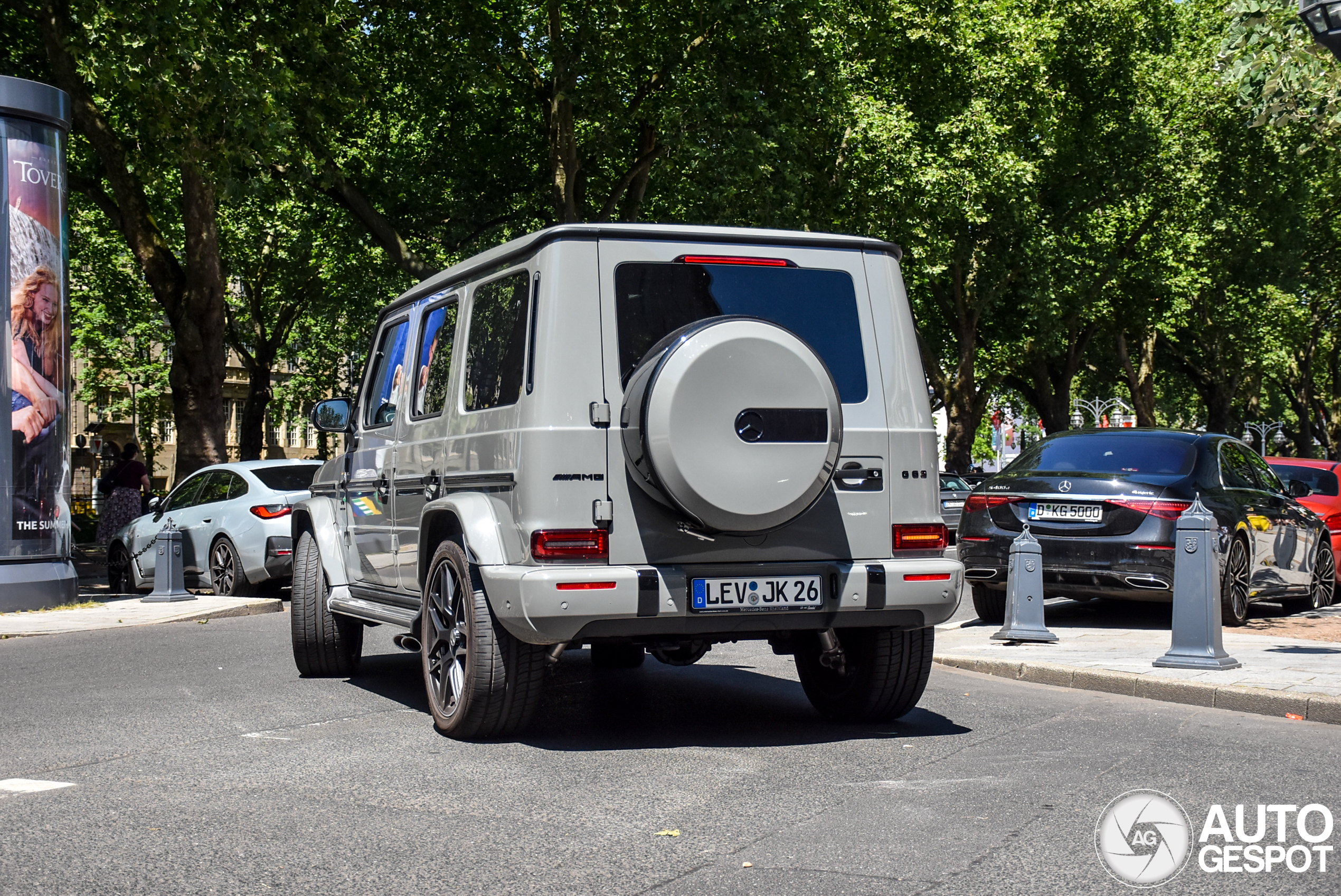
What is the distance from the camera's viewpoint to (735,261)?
6414mm

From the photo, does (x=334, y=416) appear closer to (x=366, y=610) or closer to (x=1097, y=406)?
(x=366, y=610)

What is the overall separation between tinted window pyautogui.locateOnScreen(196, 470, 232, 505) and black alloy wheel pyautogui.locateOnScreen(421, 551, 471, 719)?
9.17m

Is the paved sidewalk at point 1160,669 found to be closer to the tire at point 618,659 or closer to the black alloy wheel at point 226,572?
the tire at point 618,659

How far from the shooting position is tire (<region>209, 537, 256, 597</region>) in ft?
49.0

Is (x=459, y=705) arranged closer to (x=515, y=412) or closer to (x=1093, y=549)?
(x=515, y=412)

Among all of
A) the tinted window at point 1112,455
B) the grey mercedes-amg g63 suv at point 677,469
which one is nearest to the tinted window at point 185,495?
the tinted window at point 1112,455

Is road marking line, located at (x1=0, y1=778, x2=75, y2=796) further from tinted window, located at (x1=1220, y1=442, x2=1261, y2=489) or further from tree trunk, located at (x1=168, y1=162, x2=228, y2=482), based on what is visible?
tree trunk, located at (x1=168, y1=162, x2=228, y2=482)

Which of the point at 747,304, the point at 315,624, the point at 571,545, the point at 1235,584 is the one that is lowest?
the point at 1235,584

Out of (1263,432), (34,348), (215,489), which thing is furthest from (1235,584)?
(1263,432)

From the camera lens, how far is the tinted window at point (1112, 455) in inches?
448

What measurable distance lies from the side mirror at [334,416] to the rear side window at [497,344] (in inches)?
76.3

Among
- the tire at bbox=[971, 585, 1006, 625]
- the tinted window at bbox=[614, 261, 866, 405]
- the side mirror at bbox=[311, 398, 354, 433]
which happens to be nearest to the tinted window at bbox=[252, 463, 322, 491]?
the side mirror at bbox=[311, 398, 354, 433]

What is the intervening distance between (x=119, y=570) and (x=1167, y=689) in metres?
12.8

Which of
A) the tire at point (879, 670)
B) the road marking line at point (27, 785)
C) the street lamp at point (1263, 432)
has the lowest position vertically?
the road marking line at point (27, 785)
